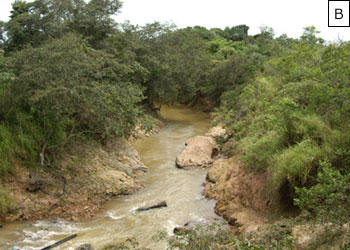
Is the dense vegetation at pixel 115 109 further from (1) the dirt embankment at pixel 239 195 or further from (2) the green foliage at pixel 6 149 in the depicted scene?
(1) the dirt embankment at pixel 239 195

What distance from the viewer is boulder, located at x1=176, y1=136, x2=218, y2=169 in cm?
1498

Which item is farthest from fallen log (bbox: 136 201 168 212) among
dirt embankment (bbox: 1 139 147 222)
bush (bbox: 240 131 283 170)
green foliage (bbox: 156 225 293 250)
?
green foliage (bbox: 156 225 293 250)

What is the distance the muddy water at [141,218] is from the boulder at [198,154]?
52cm

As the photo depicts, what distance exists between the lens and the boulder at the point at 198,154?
49.1 feet

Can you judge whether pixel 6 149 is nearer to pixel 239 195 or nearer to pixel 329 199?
pixel 239 195

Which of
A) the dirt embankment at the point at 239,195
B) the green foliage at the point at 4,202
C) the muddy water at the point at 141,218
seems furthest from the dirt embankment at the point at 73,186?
the dirt embankment at the point at 239,195

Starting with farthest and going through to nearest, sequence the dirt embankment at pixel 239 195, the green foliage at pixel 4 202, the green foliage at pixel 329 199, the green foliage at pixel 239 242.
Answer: the green foliage at pixel 4 202, the dirt embankment at pixel 239 195, the green foliage at pixel 329 199, the green foliage at pixel 239 242

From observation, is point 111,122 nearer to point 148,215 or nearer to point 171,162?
point 148,215

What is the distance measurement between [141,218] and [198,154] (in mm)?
6540

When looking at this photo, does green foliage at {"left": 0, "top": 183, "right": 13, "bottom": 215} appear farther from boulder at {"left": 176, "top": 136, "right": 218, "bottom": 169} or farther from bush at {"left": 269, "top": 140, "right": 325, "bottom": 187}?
boulder at {"left": 176, "top": 136, "right": 218, "bottom": 169}

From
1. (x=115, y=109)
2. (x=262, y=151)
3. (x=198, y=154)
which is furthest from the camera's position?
(x=198, y=154)

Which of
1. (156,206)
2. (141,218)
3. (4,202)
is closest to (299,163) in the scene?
(141,218)

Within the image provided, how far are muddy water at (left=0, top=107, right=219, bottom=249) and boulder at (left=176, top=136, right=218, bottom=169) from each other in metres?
0.52

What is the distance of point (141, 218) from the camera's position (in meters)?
9.62
